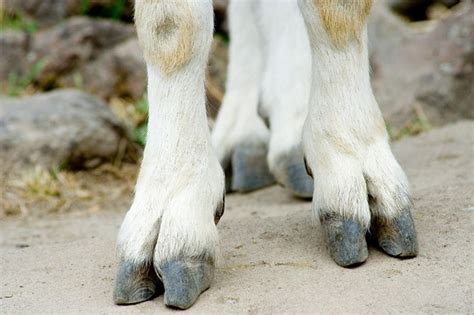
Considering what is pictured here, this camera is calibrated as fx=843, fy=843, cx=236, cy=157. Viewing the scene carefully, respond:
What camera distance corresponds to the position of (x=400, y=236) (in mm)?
2172

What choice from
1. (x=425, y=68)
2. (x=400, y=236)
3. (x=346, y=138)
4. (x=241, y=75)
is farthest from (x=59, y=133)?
(x=400, y=236)

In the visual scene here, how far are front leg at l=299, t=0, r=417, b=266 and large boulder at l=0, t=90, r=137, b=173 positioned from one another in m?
2.26

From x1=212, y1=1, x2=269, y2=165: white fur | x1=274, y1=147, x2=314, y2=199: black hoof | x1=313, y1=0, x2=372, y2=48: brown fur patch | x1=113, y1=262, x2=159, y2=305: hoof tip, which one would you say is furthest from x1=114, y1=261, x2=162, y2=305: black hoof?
x1=212, y1=1, x2=269, y2=165: white fur

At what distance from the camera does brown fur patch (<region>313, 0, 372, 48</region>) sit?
2213 mm

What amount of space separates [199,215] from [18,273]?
0.65m

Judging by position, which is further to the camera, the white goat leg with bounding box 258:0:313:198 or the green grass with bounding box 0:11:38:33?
the green grass with bounding box 0:11:38:33

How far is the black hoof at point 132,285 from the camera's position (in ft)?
6.69

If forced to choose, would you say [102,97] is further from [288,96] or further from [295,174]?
[295,174]

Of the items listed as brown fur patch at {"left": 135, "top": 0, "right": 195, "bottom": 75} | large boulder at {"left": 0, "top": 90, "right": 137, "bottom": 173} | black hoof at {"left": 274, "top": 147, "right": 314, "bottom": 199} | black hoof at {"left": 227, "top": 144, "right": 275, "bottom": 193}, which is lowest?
large boulder at {"left": 0, "top": 90, "right": 137, "bottom": 173}

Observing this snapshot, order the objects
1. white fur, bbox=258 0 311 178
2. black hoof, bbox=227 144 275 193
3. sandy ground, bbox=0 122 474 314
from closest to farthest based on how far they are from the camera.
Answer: sandy ground, bbox=0 122 474 314
white fur, bbox=258 0 311 178
black hoof, bbox=227 144 275 193

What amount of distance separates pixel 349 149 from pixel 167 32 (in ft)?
1.86

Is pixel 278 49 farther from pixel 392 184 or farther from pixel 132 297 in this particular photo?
pixel 132 297

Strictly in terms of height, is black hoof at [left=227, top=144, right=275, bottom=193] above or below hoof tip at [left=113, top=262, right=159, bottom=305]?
below

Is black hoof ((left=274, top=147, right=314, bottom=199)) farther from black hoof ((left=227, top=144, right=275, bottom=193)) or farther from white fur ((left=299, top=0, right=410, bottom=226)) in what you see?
white fur ((left=299, top=0, right=410, bottom=226))
